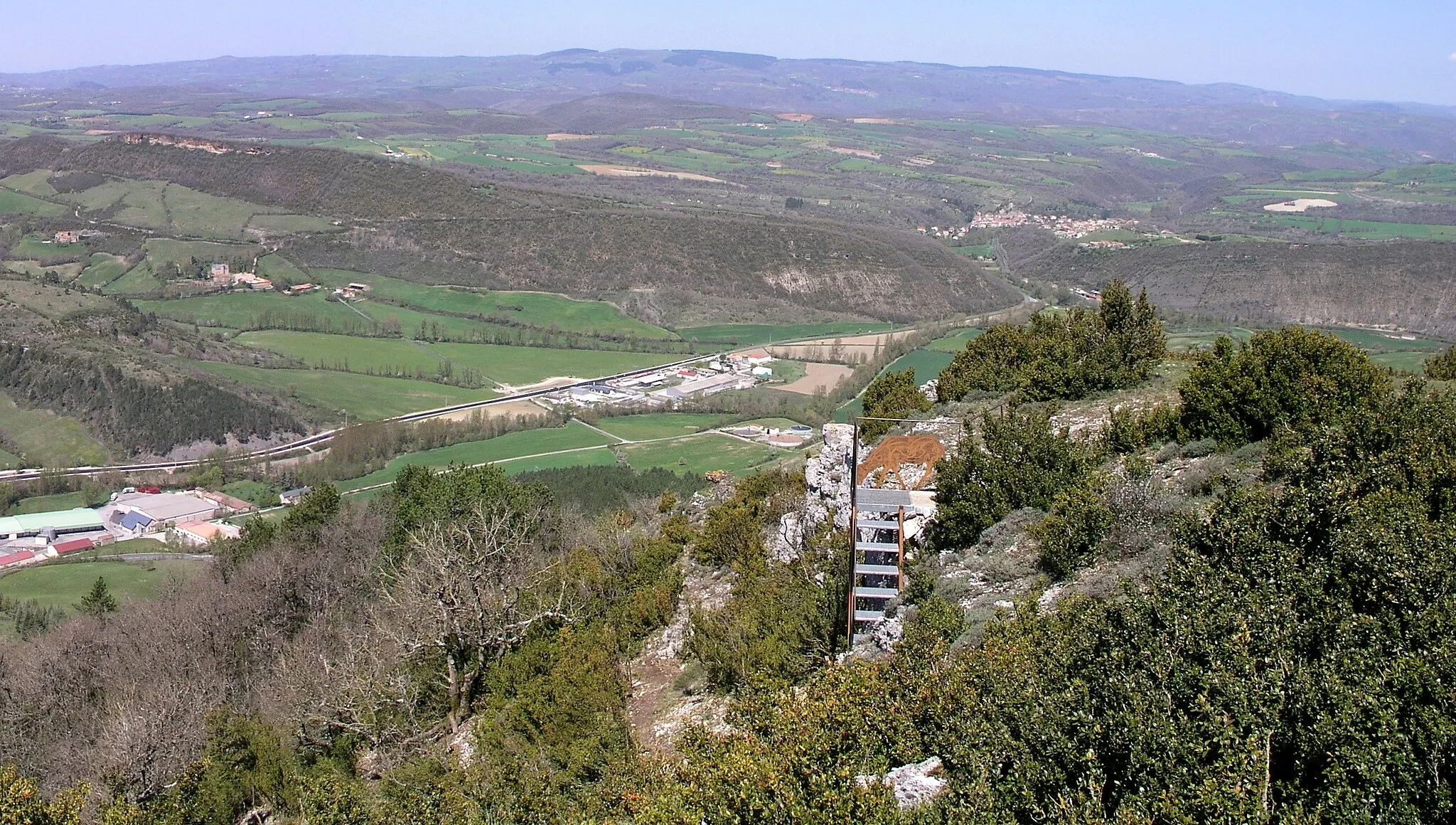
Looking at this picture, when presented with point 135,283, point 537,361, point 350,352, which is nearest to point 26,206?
point 135,283

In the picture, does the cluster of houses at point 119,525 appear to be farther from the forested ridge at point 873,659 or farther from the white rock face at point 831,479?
the white rock face at point 831,479

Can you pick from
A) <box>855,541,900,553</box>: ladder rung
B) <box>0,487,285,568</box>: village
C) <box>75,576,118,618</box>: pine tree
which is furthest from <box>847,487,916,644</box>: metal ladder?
<box>0,487,285,568</box>: village

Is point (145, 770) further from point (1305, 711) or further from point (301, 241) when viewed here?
point (301, 241)

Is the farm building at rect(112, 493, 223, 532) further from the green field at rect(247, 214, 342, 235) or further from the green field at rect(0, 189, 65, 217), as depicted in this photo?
the green field at rect(0, 189, 65, 217)

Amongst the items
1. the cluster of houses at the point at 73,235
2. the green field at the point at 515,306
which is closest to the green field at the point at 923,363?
the green field at the point at 515,306

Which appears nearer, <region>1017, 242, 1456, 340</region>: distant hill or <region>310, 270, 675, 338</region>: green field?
<region>1017, 242, 1456, 340</region>: distant hill

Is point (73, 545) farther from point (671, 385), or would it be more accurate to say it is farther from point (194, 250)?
point (194, 250)
